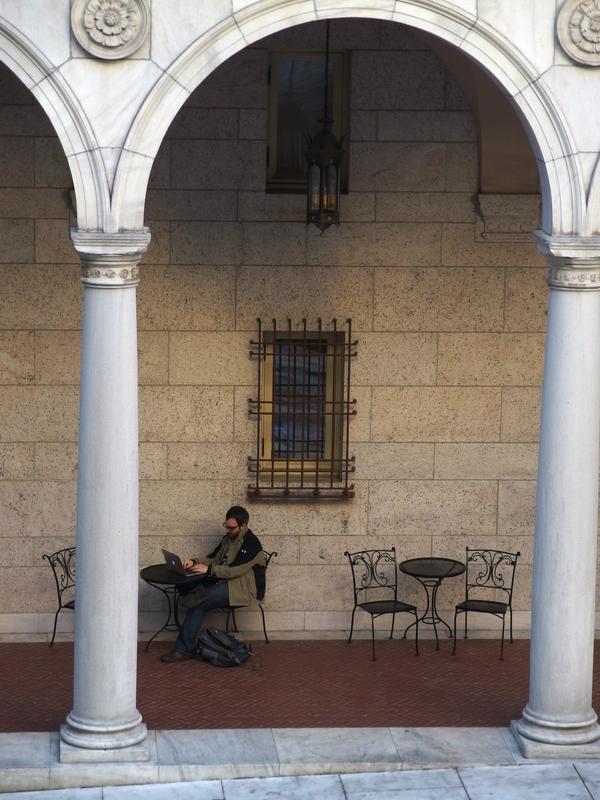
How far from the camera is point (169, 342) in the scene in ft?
55.2

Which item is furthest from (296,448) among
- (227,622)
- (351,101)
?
(351,101)

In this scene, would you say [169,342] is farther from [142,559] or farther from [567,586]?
[567,586]

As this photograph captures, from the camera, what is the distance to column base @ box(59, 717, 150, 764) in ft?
45.2

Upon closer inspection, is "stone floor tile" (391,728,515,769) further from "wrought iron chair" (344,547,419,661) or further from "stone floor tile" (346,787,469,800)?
"wrought iron chair" (344,547,419,661)

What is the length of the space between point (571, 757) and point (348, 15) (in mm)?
6294

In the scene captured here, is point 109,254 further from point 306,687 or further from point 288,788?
point 306,687

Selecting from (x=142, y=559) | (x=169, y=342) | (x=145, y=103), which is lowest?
(x=142, y=559)

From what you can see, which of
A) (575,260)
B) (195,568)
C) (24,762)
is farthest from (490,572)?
(24,762)

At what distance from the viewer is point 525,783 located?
547 inches

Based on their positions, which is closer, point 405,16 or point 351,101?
point 405,16

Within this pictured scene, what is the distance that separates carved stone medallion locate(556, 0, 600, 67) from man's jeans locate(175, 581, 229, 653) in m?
6.18

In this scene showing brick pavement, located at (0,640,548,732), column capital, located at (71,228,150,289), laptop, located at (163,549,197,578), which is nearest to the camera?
column capital, located at (71,228,150,289)

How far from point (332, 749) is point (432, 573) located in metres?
2.95

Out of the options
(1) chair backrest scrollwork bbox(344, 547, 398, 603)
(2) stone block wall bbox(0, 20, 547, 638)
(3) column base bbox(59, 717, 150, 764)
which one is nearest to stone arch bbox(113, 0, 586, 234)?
(2) stone block wall bbox(0, 20, 547, 638)
